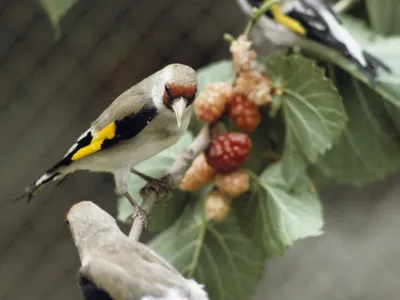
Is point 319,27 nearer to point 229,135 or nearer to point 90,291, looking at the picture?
point 229,135

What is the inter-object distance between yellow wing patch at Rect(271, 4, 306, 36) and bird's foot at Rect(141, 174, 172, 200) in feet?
0.96

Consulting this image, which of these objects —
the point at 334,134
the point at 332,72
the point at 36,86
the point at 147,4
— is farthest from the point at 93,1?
the point at 334,134

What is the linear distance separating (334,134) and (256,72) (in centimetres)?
10

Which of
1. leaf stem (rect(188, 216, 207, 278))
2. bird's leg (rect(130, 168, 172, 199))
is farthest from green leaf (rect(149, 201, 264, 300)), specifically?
bird's leg (rect(130, 168, 172, 199))

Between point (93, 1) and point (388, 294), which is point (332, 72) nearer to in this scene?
point (93, 1)

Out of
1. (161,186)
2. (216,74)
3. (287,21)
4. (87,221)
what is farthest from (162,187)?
(287,21)

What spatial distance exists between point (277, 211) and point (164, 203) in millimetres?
117

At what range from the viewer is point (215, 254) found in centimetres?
66

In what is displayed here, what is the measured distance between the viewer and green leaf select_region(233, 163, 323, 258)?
58 cm

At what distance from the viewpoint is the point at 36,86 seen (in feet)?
4.56

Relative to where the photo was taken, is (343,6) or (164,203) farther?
(343,6)

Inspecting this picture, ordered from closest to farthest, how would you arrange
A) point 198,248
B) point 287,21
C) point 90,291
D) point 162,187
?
point 90,291, point 162,187, point 198,248, point 287,21

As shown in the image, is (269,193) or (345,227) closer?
(269,193)

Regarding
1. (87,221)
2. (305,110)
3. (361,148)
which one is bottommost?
(361,148)
